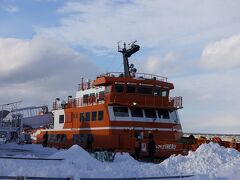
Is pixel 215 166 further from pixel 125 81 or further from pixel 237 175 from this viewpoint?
pixel 125 81

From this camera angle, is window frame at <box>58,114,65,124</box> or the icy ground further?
window frame at <box>58,114,65,124</box>

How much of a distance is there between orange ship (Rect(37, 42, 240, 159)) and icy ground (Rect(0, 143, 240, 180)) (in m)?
4.29

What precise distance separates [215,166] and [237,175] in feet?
8.31

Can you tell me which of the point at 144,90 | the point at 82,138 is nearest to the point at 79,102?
the point at 82,138

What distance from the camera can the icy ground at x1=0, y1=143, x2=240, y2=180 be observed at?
40.1ft

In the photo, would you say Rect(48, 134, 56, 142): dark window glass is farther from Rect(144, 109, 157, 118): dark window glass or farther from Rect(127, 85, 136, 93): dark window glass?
Rect(144, 109, 157, 118): dark window glass

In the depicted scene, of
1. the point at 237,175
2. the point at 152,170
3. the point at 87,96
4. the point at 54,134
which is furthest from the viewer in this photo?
the point at 54,134

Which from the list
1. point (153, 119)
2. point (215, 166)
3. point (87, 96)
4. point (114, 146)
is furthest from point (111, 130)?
point (215, 166)

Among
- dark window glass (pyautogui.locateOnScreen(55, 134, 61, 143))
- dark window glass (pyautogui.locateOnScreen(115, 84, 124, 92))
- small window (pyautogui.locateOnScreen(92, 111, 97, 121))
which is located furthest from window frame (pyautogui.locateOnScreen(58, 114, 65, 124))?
dark window glass (pyautogui.locateOnScreen(115, 84, 124, 92))

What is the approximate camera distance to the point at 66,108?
30.4 meters

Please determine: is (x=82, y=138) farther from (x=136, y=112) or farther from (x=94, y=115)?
(x=136, y=112)

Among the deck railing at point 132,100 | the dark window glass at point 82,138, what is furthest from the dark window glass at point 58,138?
the dark window glass at point 82,138

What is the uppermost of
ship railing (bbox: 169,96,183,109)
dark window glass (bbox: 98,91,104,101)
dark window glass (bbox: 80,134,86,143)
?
dark window glass (bbox: 98,91,104,101)

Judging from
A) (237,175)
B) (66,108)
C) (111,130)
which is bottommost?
(237,175)
